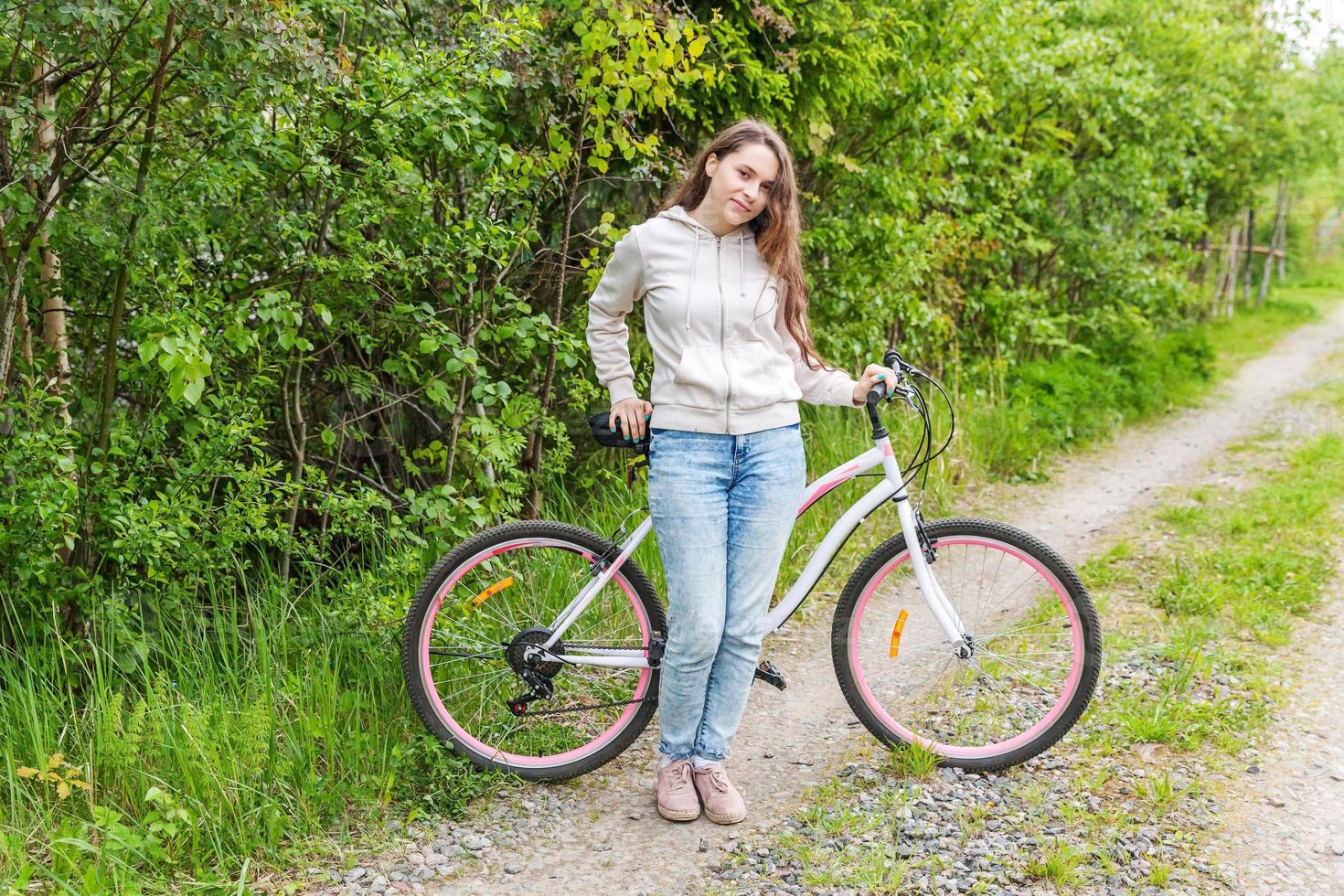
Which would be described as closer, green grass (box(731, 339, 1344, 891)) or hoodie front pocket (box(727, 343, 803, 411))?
hoodie front pocket (box(727, 343, 803, 411))

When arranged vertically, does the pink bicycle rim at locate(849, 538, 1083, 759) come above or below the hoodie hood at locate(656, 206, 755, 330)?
below

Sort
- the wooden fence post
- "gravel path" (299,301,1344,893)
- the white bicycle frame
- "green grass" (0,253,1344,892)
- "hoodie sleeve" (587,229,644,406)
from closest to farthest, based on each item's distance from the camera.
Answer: "green grass" (0,253,1344,892)
"gravel path" (299,301,1344,893)
"hoodie sleeve" (587,229,644,406)
the white bicycle frame
the wooden fence post

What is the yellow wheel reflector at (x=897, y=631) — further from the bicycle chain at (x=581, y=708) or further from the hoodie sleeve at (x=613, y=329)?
the hoodie sleeve at (x=613, y=329)

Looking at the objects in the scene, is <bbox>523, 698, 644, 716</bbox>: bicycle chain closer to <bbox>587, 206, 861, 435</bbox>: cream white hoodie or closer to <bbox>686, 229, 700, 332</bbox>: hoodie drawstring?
<bbox>587, 206, 861, 435</bbox>: cream white hoodie

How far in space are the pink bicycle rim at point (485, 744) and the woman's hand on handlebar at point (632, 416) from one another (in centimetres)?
46

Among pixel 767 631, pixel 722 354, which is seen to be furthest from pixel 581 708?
pixel 722 354

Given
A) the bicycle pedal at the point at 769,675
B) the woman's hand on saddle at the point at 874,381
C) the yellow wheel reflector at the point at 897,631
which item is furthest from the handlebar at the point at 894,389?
the bicycle pedal at the point at 769,675

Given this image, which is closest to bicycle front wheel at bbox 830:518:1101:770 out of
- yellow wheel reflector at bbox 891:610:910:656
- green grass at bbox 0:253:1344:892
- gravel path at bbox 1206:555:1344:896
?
yellow wheel reflector at bbox 891:610:910:656

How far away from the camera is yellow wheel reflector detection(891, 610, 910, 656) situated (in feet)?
11.3

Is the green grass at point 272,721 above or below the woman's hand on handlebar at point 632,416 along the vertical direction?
below

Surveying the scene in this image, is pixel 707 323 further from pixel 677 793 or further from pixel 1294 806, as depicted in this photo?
pixel 1294 806

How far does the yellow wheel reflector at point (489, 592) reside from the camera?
3.38 m

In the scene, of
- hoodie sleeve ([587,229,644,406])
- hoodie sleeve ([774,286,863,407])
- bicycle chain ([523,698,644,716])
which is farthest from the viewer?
bicycle chain ([523,698,644,716])

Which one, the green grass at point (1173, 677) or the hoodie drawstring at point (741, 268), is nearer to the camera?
the hoodie drawstring at point (741, 268)
